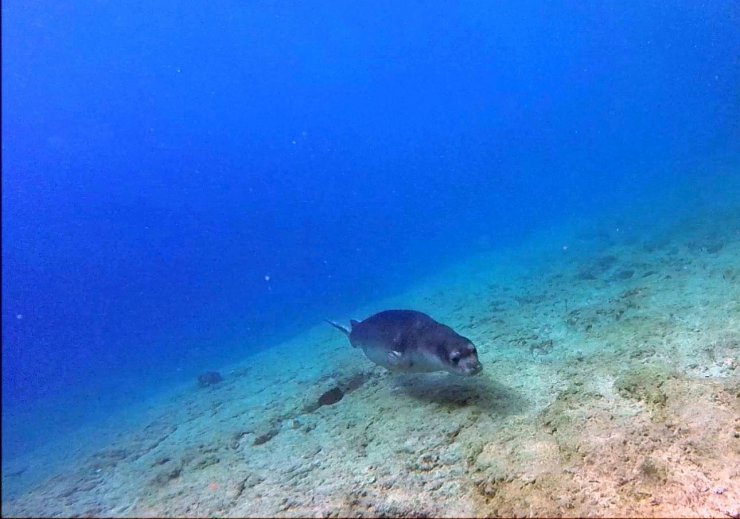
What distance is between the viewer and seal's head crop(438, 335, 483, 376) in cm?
387

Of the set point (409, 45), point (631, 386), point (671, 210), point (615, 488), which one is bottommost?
point (615, 488)

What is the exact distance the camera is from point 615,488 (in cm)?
266

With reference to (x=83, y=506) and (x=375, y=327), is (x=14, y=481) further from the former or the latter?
(x=375, y=327)

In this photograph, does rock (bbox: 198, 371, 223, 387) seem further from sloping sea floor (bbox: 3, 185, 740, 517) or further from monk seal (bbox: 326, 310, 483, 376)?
monk seal (bbox: 326, 310, 483, 376)

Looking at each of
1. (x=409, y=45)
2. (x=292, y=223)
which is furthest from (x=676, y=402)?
(x=409, y=45)

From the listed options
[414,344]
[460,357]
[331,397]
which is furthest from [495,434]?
[331,397]

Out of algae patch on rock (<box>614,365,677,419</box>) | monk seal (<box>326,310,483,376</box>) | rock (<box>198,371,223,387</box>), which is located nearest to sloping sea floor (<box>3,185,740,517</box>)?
algae patch on rock (<box>614,365,677,419</box>)

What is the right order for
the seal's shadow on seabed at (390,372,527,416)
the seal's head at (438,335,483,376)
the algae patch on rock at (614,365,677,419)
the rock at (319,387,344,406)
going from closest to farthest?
the algae patch on rock at (614,365,677,419)
the seal's head at (438,335,483,376)
the seal's shadow on seabed at (390,372,527,416)
the rock at (319,387,344,406)

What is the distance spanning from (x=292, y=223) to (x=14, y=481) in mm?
102907

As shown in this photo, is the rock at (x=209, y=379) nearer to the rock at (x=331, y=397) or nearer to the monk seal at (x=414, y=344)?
the rock at (x=331, y=397)

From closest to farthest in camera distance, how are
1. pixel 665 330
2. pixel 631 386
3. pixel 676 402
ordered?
pixel 676 402 < pixel 631 386 < pixel 665 330

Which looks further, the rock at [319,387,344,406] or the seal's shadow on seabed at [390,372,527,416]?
the rock at [319,387,344,406]

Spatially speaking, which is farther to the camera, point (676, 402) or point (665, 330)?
point (665, 330)

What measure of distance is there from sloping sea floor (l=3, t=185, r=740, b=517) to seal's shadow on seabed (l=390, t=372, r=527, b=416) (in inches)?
1.0
